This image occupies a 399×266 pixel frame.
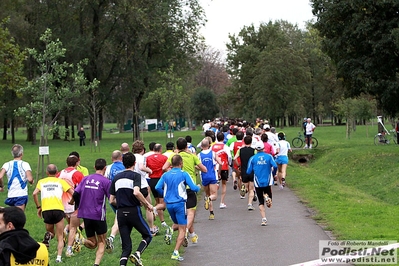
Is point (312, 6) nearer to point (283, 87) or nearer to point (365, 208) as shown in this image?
point (365, 208)

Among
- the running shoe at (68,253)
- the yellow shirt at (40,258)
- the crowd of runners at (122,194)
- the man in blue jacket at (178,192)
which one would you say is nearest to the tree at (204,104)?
the crowd of runners at (122,194)

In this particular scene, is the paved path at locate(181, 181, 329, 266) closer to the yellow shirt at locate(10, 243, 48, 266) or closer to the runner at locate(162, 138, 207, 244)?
the runner at locate(162, 138, 207, 244)

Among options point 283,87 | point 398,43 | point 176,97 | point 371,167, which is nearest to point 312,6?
point 398,43

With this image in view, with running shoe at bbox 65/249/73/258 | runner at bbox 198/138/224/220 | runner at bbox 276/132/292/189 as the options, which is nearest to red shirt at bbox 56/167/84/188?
→ running shoe at bbox 65/249/73/258

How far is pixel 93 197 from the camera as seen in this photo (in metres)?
10.3

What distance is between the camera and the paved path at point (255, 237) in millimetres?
10617

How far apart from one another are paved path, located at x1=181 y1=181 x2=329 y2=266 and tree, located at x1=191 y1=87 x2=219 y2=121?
8590 centimetres

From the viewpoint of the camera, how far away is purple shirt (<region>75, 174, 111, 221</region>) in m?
10.2

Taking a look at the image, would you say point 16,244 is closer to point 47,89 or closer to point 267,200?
point 267,200

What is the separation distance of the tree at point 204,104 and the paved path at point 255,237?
85.9 metres

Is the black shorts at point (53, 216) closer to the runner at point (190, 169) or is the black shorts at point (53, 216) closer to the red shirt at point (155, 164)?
the runner at point (190, 169)

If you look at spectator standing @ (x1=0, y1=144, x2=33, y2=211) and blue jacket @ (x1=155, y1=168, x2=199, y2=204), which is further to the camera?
spectator standing @ (x1=0, y1=144, x2=33, y2=211)

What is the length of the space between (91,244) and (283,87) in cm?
6789

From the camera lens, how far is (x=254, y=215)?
15750mm
